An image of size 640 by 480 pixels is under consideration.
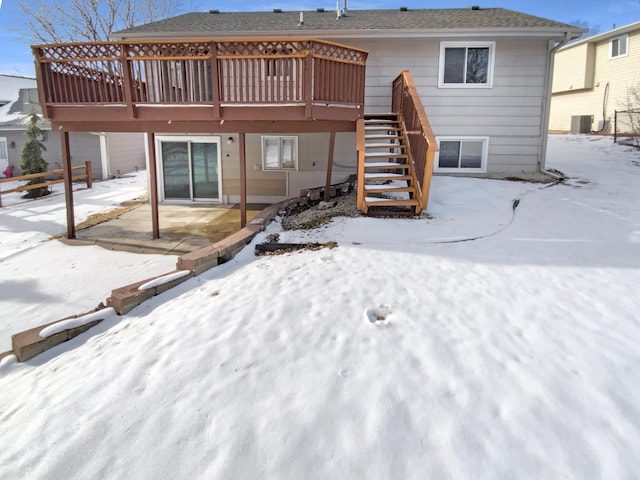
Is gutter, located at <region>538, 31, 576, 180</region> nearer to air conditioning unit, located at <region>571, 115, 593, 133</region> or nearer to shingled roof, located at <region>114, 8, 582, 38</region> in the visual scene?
shingled roof, located at <region>114, 8, 582, 38</region>

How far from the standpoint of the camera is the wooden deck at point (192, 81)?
24.0ft

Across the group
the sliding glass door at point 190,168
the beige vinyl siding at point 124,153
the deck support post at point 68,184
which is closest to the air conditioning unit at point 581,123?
the sliding glass door at point 190,168

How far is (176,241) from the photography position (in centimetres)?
820

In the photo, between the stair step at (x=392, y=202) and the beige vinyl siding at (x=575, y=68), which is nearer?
the stair step at (x=392, y=202)

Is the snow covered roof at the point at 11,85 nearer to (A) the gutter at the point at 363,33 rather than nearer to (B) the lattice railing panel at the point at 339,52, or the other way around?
(A) the gutter at the point at 363,33

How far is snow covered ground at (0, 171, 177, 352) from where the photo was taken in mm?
5297

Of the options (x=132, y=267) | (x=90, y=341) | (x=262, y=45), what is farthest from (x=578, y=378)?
(x=262, y=45)

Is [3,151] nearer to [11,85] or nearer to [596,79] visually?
[11,85]

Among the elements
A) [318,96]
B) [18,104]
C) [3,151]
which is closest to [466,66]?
[318,96]

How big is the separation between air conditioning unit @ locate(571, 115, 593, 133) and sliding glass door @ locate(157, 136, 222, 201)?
21501mm

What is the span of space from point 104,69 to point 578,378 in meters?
8.78

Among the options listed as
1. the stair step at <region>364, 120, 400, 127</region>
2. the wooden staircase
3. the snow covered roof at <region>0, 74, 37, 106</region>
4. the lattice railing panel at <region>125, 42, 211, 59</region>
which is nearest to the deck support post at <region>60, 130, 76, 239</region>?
the lattice railing panel at <region>125, 42, 211, 59</region>

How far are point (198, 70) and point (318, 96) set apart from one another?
6.92ft

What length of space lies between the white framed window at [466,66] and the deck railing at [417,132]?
1.39 m
